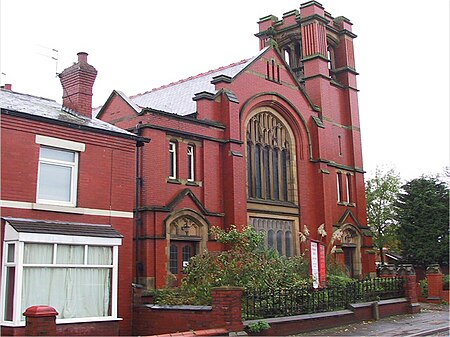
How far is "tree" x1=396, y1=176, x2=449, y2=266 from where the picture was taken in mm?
38000

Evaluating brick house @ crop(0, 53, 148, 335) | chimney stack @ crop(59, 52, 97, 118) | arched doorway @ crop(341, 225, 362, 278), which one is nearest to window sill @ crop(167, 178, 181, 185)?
brick house @ crop(0, 53, 148, 335)

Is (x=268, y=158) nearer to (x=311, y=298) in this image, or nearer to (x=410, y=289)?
(x=410, y=289)

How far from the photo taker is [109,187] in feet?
62.2

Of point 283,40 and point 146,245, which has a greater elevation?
point 283,40

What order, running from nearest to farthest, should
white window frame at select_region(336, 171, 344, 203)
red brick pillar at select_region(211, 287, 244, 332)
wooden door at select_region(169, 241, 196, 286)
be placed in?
1. red brick pillar at select_region(211, 287, 244, 332)
2. wooden door at select_region(169, 241, 196, 286)
3. white window frame at select_region(336, 171, 344, 203)

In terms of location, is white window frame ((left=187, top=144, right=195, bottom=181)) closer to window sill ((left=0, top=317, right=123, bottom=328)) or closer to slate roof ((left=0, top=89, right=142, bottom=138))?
slate roof ((left=0, top=89, right=142, bottom=138))

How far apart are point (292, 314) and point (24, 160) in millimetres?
9700

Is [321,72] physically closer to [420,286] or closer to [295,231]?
[295,231]

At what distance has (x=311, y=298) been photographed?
64.3 ft

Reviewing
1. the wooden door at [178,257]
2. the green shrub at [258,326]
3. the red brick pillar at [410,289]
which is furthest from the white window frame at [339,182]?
the green shrub at [258,326]

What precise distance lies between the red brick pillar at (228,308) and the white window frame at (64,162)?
5680mm

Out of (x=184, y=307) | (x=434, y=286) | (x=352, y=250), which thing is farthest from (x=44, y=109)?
(x=434, y=286)

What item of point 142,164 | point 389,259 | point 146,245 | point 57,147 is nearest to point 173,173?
point 142,164

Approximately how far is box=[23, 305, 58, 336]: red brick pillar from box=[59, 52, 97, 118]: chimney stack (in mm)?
10658
